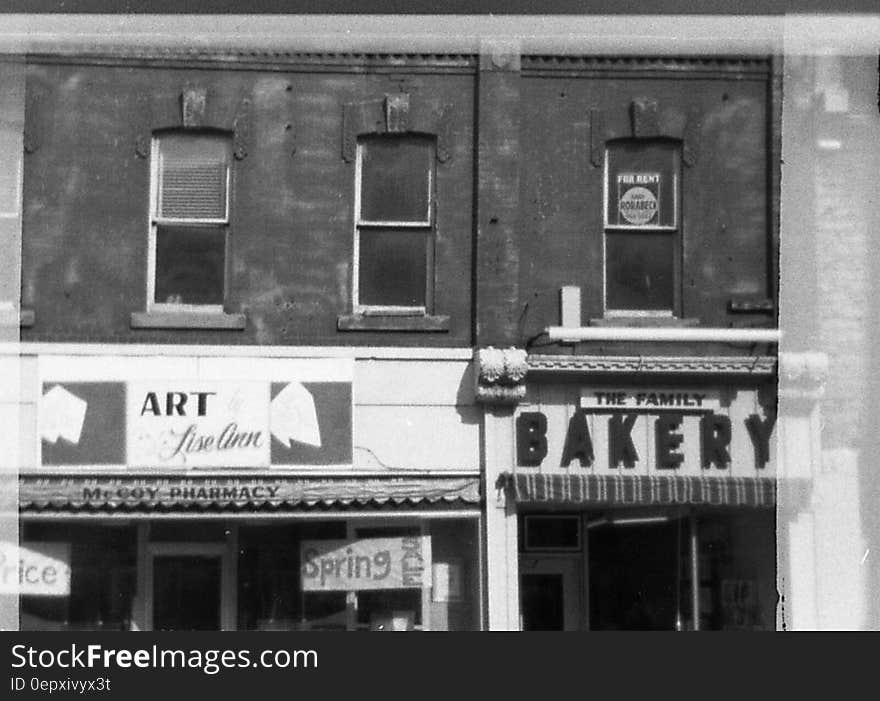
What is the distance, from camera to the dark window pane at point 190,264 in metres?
7.16

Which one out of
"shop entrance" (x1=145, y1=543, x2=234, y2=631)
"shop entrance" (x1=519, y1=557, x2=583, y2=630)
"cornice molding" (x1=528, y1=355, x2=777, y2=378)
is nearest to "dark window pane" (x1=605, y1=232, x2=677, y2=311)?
"cornice molding" (x1=528, y1=355, x2=777, y2=378)

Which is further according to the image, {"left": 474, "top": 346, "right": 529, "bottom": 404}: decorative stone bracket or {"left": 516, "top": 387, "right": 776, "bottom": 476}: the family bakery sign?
{"left": 474, "top": 346, "right": 529, "bottom": 404}: decorative stone bracket

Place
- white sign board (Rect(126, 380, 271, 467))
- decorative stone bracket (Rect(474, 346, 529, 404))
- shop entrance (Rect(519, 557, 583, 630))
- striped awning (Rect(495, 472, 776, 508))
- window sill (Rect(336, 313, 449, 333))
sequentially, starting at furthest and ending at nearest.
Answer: decorative stone bracket (Rect(474, 346, 529, 404)) → window sill (Rect(336, 313, 449, 333)) → striped awning (Rect(495, 472, 776, 508)) → white sign board (Rect(126, 380, 271, 467)) → shop entrance (Rect(519, 557, 583, 630))

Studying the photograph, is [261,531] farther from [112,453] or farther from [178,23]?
[178,23]

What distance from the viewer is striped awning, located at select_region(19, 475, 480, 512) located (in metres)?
6.73

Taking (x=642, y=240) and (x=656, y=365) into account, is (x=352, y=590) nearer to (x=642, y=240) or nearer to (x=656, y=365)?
(x=656, y=365)

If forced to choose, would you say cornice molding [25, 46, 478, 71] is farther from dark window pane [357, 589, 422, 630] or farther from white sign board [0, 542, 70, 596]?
dark window pane [357, 589, 422, 630]

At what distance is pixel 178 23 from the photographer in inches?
246

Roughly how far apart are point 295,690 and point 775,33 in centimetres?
353

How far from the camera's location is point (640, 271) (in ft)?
23.7

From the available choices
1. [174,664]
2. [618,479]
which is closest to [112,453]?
[174,664]

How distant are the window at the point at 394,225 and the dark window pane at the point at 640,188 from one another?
38.2 inches

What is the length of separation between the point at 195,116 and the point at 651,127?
2.32 metres

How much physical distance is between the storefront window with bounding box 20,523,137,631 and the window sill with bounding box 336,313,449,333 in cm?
159
